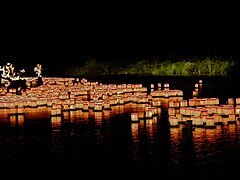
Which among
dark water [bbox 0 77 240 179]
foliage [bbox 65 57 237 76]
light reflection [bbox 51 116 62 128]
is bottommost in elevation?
dark water [bbox 0 77 240 179]

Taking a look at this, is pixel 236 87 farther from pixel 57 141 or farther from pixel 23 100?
pixel 57 141

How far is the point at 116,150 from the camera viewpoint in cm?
1788

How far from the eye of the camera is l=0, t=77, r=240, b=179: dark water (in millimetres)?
15258

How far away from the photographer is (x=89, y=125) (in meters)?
22.8

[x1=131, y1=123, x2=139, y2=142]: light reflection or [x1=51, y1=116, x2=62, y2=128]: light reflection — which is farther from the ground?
[x1=51, y1=116, x2=62, y2=128]: light reflection

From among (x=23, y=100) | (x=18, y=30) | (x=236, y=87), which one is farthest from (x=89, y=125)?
(x=18, y=30)

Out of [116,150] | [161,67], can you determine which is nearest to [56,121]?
[116,150]

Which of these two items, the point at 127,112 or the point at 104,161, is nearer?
the point at 104,161

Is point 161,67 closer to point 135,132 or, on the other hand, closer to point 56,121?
point 56,121

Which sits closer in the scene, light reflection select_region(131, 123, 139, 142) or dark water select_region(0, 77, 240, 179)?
dark water select_region(0, 77, 240, 179)

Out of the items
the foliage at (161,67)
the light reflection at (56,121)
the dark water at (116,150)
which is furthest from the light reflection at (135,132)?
the foliage at (161,67)

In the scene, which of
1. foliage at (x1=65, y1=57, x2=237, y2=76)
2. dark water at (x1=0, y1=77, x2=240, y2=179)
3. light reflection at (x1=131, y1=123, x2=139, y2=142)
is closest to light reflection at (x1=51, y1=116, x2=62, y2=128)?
dark water at (x1=0, y1=77, x2=240, y2=179)

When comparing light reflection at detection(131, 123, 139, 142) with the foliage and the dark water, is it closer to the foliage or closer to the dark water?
the dark water

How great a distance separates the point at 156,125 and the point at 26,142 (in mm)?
4620
